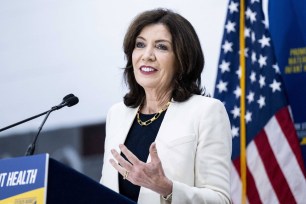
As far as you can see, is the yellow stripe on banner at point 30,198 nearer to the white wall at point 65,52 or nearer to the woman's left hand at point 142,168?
the woman's left hand at point 142,168

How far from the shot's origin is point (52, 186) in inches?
62.7

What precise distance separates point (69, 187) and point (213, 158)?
2.31 ft

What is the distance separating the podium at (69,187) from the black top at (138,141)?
1.85 ft

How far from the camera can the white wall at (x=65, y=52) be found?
4.48 meters

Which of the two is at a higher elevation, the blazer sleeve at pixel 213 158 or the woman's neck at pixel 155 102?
the woman's neck at pixel 155 102

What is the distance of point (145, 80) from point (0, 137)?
2.79 metres

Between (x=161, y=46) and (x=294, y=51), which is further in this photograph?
(x=294, y=51)

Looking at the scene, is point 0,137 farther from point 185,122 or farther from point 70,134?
point 185,122

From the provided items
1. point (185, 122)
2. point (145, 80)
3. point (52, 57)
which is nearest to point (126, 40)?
point (145, 80)

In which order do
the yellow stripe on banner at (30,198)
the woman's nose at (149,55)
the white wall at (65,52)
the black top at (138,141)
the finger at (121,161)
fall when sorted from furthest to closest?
the white wall at (65,52)
the woman's nose at (149,55)
the black top at (138,141)
the finger at (121,161)
the yellow stripe on banner at (30,198)

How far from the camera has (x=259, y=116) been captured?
3.55 metres

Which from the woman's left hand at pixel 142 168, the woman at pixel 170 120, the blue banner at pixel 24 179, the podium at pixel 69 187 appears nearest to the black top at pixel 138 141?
the woman at pixel 170 120

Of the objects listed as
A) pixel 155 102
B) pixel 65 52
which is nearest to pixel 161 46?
pixel 155 102

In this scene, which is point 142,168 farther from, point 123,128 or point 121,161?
point 123,128
